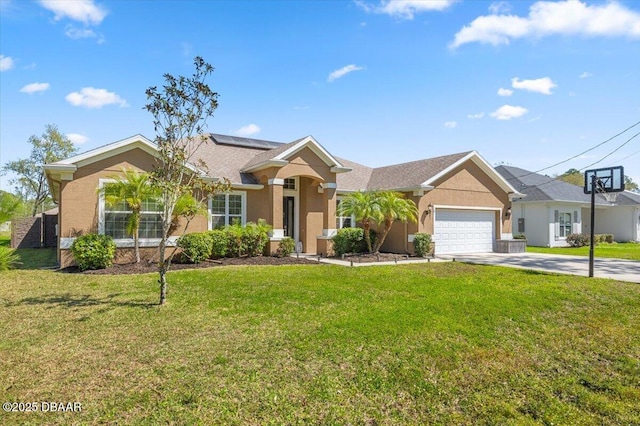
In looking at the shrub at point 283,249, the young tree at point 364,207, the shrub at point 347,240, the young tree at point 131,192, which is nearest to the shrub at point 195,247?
the young tree at point 131,192

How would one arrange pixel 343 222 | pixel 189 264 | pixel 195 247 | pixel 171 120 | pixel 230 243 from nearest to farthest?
pixel 171 120
pixel 189 264
pixel 195 247
pixel 230 243
pixel 343 222

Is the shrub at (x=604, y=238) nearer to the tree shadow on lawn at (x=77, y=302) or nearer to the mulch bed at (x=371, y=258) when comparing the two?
the mulch bed at (x=371, y=258)

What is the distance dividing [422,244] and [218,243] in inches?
363

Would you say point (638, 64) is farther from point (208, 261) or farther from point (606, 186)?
point (208, 261)

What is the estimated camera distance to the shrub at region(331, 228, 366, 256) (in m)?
17.0

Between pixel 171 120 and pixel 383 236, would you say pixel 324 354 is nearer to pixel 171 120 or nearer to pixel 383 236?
pixel 171 120

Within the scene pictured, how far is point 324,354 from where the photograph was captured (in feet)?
17.8

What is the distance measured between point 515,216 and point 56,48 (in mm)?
28312

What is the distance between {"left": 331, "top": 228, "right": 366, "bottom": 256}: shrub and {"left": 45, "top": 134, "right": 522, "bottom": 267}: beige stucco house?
629 mm

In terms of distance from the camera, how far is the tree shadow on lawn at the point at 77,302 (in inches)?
312

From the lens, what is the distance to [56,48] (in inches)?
476

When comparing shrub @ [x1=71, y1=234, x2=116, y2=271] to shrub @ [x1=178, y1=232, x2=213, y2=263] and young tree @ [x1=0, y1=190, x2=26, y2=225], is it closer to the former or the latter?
shrub @ [x1=178, y1=232, x2=213, y2=263]


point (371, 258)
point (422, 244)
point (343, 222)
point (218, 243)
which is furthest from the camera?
point (343, 222)

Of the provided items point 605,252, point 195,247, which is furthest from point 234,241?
point 605,252
